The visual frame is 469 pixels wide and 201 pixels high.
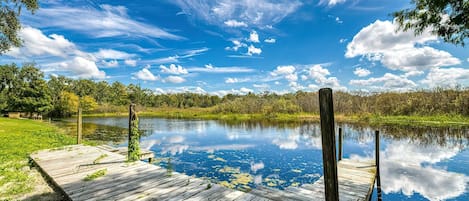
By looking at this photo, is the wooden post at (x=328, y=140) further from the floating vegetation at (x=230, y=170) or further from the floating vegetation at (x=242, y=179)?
the floating vegetation at (x=230, y=170)

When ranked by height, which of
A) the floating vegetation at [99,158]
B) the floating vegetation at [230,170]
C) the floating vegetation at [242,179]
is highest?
the floating vegetation at [99,158]

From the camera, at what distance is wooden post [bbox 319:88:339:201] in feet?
→ 6.12

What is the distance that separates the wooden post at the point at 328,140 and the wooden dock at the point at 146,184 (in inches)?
68.3

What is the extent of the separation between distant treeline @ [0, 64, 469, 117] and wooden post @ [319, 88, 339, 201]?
2178 centimetres

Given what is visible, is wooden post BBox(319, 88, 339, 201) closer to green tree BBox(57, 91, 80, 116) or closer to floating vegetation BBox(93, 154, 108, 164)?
floating vegetation BBox(93, 154, 108, 164)

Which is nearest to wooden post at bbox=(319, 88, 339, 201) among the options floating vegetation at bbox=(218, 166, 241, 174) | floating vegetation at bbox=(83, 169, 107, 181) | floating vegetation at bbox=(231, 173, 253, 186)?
floating vegetation at bbox=(83, 169, 107, 181)

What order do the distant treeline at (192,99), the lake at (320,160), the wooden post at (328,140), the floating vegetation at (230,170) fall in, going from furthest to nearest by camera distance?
1. the distant treeline at (192,99)
2. the floating vegetation at (230,170)
3. the lake at (320,160)
4. the wooden post at (328,140)

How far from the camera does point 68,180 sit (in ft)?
14.1

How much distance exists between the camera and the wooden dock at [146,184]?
3.57m

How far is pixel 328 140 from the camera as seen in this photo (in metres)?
1.91

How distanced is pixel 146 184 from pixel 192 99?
191 ft

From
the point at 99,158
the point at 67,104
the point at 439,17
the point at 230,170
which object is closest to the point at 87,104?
the point at 67,104

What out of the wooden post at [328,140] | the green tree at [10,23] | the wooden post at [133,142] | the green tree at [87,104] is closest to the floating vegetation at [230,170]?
the wooden post at [133,142]

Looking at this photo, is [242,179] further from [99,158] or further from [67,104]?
[67,104]
